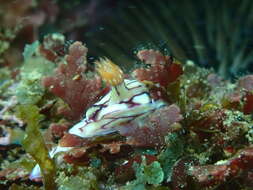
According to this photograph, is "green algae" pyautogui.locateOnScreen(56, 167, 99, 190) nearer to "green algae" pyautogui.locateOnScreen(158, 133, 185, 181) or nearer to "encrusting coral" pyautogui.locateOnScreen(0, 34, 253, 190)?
"encrusting coral" pyautogui.locateOnScreen(0, 34, 253, 190)

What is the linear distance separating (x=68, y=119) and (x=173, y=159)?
0.78 meters

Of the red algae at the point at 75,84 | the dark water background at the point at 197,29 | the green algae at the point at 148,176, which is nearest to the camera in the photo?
the green algae at the point at 148,176

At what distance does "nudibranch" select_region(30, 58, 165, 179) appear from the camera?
1.37 m

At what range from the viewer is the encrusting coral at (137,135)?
1366 mm

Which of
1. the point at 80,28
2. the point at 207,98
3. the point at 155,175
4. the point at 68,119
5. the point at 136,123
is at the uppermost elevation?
the point at 136,123

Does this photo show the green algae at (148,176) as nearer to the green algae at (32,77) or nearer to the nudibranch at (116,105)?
the nudibranch at (116,105)

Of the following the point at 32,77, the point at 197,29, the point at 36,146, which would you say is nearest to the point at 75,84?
the point at 36,146

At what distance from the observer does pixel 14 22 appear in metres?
3.78

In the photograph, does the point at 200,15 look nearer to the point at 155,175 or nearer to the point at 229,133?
the point at 229,133

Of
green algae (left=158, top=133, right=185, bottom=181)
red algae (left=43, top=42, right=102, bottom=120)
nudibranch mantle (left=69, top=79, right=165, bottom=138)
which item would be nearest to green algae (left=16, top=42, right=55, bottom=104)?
red algae (left=43, top=42, right=102, bottom=120)

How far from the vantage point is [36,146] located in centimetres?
143

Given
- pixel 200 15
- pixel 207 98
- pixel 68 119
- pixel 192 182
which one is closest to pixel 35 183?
pixel 68 119

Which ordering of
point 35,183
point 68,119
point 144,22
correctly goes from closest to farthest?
point 35,183
point 68,119
point 144,22

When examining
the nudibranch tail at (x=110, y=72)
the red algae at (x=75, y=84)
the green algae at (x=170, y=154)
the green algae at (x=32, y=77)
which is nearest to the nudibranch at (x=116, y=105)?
the nudibranch tail at (x=110, y=72)
